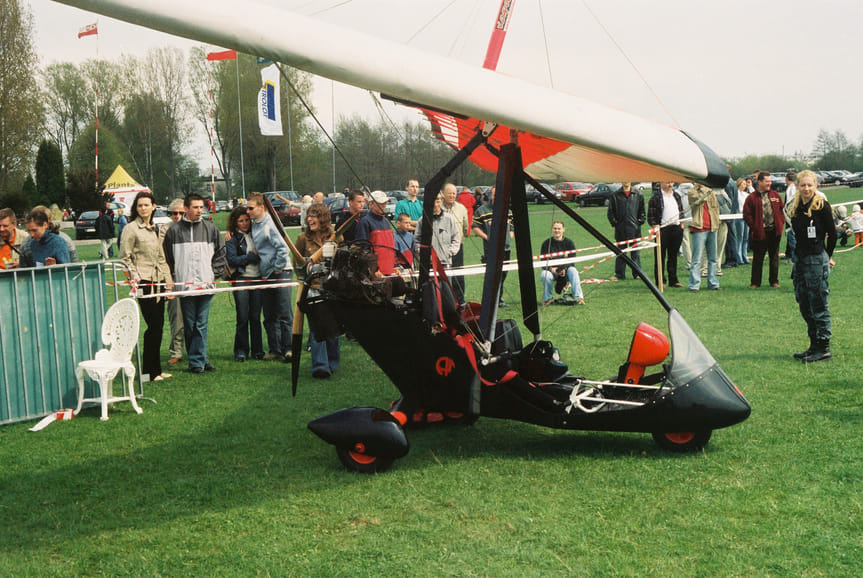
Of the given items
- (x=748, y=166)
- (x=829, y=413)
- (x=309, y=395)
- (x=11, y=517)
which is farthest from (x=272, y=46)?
(x=748, y=166)

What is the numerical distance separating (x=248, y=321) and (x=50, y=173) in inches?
1979

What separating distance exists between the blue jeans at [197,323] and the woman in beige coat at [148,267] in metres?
0.38

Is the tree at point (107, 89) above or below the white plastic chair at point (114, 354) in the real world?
above

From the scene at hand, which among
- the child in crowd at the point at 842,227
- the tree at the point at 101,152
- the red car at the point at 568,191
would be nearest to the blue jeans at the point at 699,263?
the red car at the point at 568,191

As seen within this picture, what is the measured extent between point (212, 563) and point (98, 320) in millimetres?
4400

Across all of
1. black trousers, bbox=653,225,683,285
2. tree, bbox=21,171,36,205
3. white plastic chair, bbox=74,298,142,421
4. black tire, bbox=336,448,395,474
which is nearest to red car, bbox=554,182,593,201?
black trousers, bbox=653,225,683,285

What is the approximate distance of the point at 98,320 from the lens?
7.70 metres

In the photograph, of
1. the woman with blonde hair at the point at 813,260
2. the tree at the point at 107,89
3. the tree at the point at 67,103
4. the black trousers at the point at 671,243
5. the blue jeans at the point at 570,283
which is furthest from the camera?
the tree at the point at 67,103

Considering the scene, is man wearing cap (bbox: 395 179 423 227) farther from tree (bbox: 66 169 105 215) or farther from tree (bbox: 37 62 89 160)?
tree (bbox: 37 62 89 160)

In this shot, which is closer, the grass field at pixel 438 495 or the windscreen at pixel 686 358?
the grass field at pixel 438 495

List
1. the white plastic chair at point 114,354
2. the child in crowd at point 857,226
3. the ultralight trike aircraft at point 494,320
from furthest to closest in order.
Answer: the child in crowd at point 857,226, the white plastic chair at point 114,354, the ultralight trike aircraft at point 494,320

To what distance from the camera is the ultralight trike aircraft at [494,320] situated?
4281mm

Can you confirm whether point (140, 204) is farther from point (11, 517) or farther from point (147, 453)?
point (11, 517)

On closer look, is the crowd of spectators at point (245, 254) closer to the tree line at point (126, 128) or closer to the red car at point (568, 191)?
the red car at point (568, 191)
